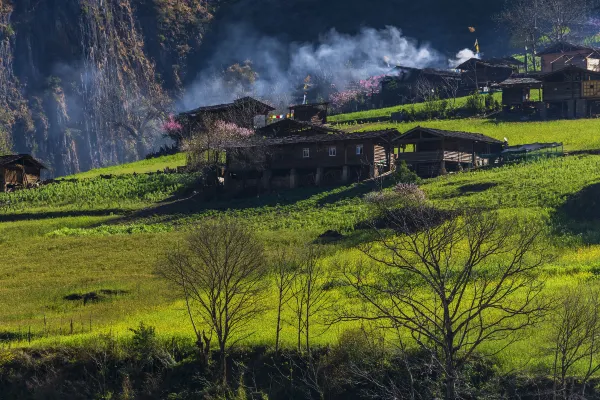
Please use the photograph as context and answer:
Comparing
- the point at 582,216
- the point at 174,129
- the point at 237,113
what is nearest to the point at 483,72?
the point at 237,113

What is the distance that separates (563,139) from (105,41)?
11709cm

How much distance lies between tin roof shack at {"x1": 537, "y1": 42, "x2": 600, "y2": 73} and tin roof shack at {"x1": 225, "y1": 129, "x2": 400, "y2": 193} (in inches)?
1831

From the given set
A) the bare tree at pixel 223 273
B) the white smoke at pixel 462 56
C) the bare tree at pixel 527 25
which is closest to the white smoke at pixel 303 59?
the white smoke at pixel 462 56

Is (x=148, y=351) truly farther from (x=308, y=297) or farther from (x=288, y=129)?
(x=288, y=129)

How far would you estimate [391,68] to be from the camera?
165m

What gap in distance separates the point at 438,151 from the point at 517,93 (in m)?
30.6

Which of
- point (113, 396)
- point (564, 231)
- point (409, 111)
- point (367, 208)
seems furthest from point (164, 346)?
point (409, 111)

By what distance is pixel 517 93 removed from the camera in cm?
10431

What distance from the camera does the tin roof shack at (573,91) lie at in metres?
98.3

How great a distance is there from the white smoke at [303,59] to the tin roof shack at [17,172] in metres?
67.2

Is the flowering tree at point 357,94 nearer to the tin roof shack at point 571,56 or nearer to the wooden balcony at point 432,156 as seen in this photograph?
the tin roof shack at point 571,56

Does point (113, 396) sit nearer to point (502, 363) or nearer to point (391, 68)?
point (502, 363)

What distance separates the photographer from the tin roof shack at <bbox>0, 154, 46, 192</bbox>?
95.3 meters

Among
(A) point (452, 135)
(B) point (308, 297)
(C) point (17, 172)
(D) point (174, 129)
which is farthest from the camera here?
(D) point (174, 129)
